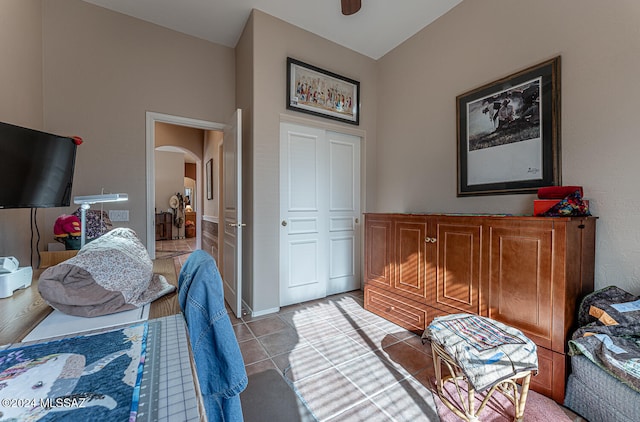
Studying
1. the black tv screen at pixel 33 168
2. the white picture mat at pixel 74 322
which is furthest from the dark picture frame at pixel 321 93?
the white picture mat at pixel 74 322

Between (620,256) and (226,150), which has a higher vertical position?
(226,150)

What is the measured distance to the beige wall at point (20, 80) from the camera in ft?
5.48

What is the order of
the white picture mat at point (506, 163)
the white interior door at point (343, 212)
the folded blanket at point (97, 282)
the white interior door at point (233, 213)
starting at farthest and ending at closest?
the white interior door at point (343, 212), the white interior door at point (233, 213), the white picture mat at point (506, 163), the folded blanket at point (97, 282)

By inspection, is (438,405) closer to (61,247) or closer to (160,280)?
(160,280)

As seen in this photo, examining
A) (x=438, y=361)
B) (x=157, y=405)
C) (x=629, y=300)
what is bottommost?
(x=438, y=361)

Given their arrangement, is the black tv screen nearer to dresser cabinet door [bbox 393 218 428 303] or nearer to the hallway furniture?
dresser cabinet door [bbox 393 218 428 303]

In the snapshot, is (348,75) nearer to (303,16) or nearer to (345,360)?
(303,16)

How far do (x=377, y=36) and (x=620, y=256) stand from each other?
303 cm

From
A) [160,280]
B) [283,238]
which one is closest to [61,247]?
[160,280]

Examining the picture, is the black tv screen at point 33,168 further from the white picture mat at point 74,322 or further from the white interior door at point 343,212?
the white interior door at point 343,212

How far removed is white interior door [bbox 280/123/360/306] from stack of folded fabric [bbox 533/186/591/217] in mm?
2010

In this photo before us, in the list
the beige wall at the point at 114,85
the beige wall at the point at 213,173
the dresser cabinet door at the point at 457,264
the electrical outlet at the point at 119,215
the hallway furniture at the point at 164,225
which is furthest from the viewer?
the hallway furniture at the point at 164,225

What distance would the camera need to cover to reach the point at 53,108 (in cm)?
244

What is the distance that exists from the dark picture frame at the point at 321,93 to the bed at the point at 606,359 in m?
2.81
